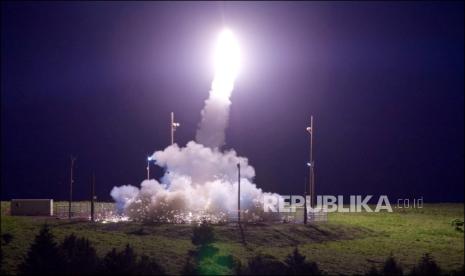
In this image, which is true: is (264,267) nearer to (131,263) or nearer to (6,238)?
(131,263)

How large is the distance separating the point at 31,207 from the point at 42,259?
22.3m

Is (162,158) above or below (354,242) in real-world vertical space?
above

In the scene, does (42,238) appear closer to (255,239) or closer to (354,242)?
(255,239)

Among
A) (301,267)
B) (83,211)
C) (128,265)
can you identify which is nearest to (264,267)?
(301,267)

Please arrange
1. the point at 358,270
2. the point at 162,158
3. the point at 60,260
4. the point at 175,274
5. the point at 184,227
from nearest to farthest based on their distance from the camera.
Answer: the point at 60,260 < the point at 175,274 < the point at 358,270 < the point at 184,227 < the point at 162,158

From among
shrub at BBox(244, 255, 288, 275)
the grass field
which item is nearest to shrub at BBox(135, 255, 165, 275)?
the grass field

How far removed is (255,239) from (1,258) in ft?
60.7

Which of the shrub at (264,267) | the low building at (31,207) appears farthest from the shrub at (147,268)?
the low building at (31,207)

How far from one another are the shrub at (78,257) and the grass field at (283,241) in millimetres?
2287

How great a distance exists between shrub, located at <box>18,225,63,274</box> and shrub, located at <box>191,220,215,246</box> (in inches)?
480

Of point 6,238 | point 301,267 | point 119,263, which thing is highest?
point 6,238

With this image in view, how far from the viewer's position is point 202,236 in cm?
4397

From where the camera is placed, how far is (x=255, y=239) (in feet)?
149

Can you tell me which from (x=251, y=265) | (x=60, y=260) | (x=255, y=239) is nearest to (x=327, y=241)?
(x=255, y=239)
